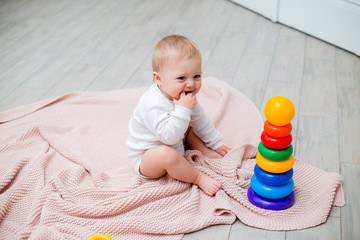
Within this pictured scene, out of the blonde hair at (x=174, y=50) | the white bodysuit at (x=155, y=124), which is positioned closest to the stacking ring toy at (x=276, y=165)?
the white bodysuit at (x=155, y=124)

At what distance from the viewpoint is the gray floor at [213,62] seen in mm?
1421

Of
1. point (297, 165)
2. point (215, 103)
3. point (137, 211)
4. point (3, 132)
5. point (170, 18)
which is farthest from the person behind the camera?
point (170, 18)

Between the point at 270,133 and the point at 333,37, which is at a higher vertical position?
the point at 270,133

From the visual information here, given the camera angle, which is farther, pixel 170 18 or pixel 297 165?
pixel 170 18

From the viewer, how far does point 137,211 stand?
1217mm

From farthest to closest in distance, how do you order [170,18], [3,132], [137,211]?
[170,18]
[3,132]
[137,211]

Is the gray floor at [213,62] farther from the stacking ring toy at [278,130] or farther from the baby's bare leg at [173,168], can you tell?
the stacking ring toy at [278,130]

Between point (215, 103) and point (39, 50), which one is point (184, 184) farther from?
point (39, 50)

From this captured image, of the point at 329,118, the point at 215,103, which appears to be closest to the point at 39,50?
the point at 215,103

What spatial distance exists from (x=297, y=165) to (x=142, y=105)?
22.4 inches

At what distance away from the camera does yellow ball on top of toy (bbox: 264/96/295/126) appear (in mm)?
1043

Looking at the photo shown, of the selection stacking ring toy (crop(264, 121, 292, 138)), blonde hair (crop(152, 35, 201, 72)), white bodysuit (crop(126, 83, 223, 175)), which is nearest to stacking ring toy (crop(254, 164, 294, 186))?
stacking ring toy (crop(264, 121, 292, 138))

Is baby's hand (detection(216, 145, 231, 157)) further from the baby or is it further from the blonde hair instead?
the blonde hair

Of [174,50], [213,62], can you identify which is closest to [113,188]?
[174,50]
